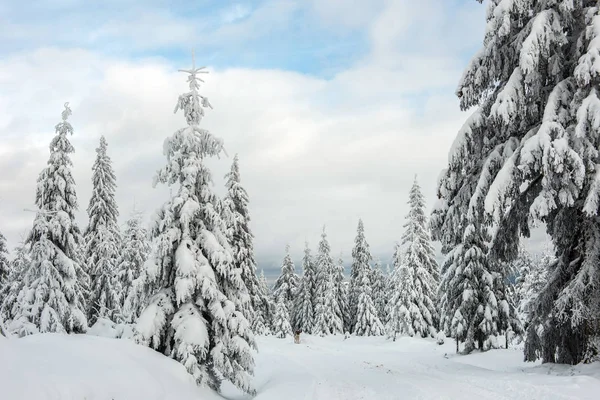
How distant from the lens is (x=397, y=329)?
44.7m

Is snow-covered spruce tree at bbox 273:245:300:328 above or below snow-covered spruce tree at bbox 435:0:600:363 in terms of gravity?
below

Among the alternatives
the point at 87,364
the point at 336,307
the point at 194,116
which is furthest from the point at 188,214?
the point at 336,307

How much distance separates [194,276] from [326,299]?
152 feet

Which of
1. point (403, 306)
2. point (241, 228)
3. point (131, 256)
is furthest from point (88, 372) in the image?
point (403, 306)

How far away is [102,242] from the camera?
33594 mm

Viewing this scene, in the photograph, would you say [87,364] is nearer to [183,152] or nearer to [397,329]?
[183,152]

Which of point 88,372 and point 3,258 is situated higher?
point 3,258

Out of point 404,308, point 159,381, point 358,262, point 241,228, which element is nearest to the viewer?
point 159,381

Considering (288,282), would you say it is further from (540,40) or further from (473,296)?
(540,40)

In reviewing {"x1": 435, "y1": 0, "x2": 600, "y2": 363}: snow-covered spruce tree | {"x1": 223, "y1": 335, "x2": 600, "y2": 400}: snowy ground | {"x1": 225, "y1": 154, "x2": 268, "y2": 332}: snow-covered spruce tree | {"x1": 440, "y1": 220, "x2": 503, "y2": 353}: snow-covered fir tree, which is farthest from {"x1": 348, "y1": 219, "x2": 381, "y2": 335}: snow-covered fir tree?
{"x1": 435, "y1": 0, "x2": 600, "y2": 363}: snow-covered spruce tree

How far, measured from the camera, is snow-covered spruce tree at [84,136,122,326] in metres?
33.8

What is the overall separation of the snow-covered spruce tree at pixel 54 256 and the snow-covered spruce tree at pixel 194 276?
36.9ft

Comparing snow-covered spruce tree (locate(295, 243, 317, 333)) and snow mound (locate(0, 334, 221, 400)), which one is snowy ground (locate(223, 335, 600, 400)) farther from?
snow-covered spruce tree (locate(295, 243, 317, 333))

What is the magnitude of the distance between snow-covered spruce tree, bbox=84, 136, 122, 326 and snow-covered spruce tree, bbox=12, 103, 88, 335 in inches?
347
